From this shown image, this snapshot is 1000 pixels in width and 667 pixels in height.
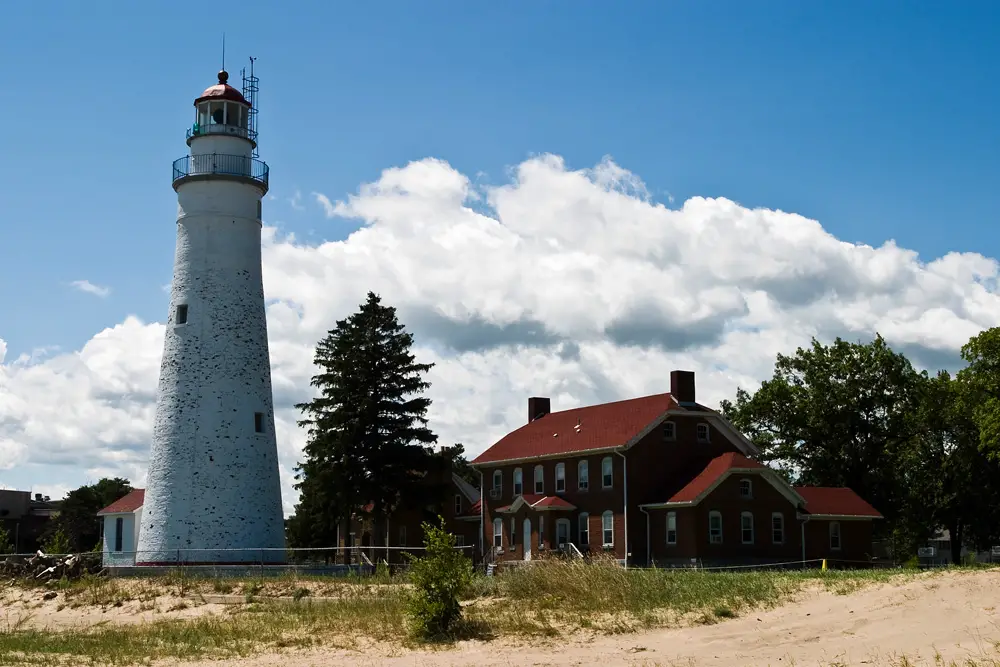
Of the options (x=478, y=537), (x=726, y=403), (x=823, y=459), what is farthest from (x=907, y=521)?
(x=478, y=537)

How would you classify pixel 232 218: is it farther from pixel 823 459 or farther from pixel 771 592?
pixel 823 459

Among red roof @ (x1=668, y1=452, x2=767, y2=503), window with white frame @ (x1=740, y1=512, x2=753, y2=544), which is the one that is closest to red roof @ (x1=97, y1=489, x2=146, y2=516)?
red roof @ (x1=668, y1=452, x2=767, y2=503)

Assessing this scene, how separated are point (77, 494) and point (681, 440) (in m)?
50.2

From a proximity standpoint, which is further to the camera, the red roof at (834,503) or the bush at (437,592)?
the red roof at (834,503)

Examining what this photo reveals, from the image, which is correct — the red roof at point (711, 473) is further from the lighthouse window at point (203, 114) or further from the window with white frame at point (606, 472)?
the lighthouse window at point (203, 114)

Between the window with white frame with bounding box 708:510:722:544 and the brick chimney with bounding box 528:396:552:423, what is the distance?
57.2 feet

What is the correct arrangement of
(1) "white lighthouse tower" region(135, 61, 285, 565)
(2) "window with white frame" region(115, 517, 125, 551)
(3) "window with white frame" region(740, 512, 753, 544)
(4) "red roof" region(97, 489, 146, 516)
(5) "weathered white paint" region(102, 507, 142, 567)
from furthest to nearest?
1. (4) "red roof" region(97, 489, 146, 516)
2. (2) "window with white frame" region(115, 517, 125, 551)
3. (5) "weathered white paint" region(102, 507, 142, 567)
4. (3) "window with white frame" region(740, 512, 753, 544)
5. (1) "white lighthouse tower" region(135, 61, 285, 565)

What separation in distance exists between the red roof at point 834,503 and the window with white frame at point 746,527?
4.04 metres

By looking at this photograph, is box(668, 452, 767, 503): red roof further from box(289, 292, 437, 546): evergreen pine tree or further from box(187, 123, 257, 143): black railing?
box(187, 123, 257, 143): black railing

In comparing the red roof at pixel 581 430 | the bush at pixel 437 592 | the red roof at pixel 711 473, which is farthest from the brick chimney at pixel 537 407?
the bush at pixel 437 592

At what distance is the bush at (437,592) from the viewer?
79.5 feet

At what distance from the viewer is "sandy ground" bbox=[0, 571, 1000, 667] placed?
749 inches

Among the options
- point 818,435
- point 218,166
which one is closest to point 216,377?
point 218,166

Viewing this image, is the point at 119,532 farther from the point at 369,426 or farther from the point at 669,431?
the point at 669,431
